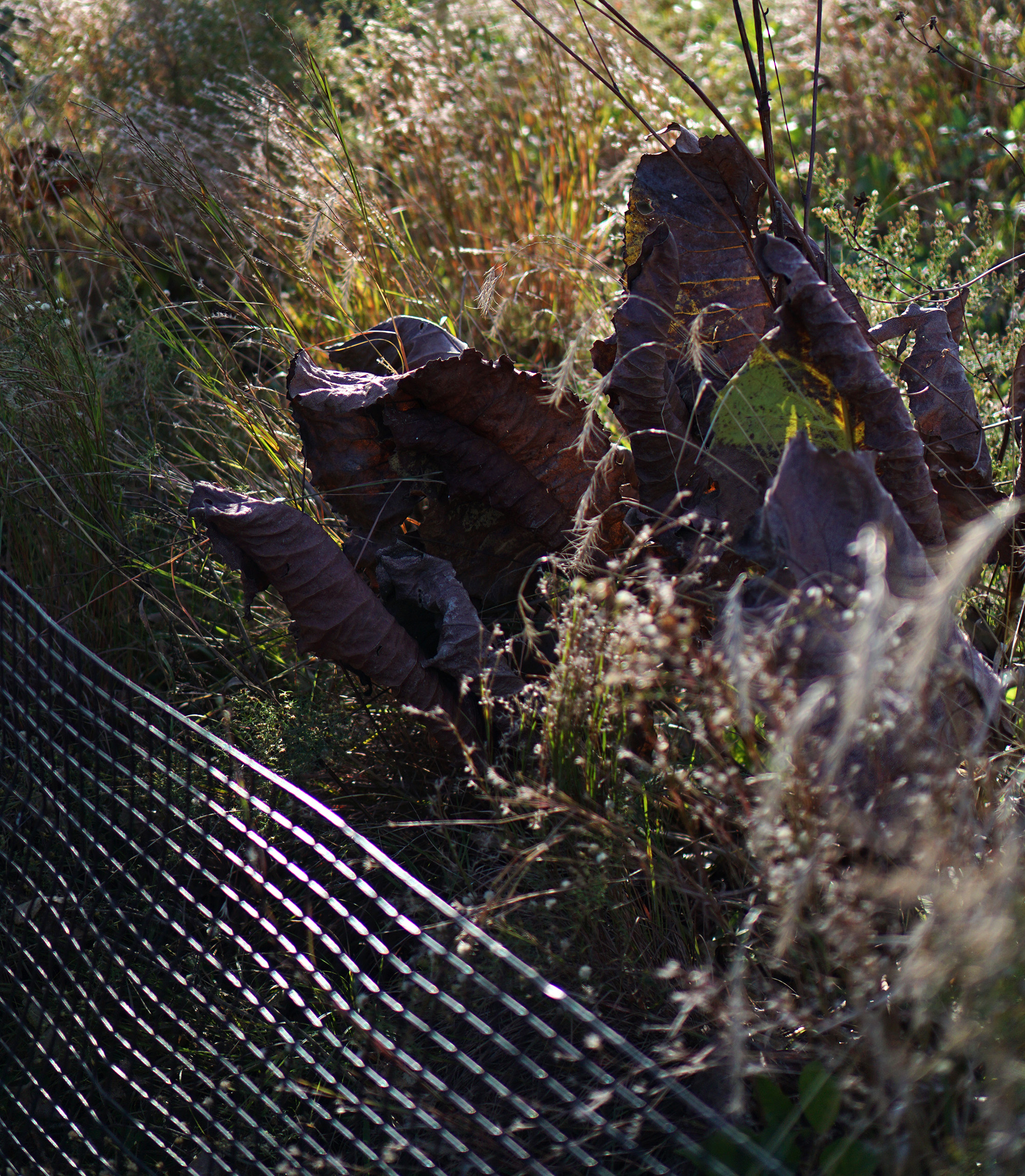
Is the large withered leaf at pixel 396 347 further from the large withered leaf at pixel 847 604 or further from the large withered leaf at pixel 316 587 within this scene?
the large withered leaf at pixel 847 604

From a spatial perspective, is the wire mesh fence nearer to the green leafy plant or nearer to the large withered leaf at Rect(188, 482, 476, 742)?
the green leafy plant

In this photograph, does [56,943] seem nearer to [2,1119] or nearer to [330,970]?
[2,1119]

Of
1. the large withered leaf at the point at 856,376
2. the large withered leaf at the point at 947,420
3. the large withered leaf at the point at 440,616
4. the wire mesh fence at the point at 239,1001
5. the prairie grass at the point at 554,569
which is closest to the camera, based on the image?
the prairie grass at the point at 554,569

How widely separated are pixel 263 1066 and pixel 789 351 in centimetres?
142

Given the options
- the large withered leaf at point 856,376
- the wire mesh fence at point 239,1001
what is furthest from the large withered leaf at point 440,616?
the large withered leaf at point 856,376

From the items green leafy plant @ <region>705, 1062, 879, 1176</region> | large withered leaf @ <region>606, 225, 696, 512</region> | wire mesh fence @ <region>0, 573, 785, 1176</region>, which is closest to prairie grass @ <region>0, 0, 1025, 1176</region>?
green leafy plant @ <region>705, 1062, 879, 1176</region>

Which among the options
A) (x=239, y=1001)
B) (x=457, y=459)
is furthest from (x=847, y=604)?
(x=239, y=1001)

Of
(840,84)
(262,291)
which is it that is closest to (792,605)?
(262,291)

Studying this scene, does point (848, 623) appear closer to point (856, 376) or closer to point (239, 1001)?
point (856, 376)

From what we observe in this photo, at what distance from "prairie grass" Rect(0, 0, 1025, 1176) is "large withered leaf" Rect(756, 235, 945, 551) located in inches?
11.1

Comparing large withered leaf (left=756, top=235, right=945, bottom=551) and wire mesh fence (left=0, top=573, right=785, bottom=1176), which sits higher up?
large withered leaf (left=756, top=235, right=945, bottom=551)

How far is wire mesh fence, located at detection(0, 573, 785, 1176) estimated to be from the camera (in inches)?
50.4

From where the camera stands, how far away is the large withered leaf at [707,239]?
6.41 ft

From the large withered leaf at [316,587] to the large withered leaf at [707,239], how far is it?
2.49 ft
